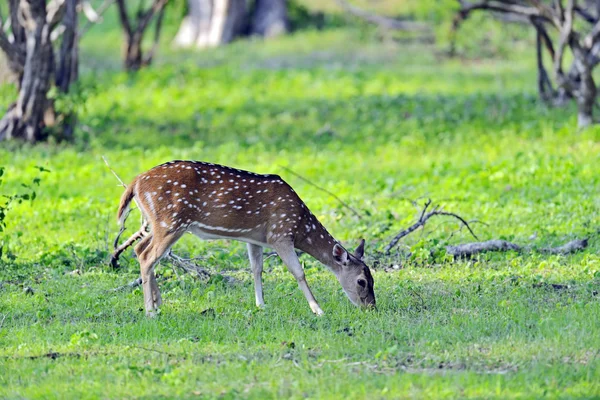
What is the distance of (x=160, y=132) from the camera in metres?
19.6

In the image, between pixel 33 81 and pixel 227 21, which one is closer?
pixel 33 81

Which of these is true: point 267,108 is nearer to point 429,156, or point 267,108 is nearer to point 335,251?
point 429,156

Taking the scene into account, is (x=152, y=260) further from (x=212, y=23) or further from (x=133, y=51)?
(x=212, y=23)

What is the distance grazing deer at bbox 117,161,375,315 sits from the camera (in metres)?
9.35

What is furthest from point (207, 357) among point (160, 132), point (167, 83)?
point (167, 83)

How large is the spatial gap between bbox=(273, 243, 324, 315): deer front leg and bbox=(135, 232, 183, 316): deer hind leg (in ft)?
3.09

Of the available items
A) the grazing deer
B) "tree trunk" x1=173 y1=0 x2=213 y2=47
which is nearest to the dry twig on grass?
the grazing deer

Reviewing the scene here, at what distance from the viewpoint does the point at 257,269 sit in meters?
9.72

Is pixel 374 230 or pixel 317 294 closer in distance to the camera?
pixel 317 294

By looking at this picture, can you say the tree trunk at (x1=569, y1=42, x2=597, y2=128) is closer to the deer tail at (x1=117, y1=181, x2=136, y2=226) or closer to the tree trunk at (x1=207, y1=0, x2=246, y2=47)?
the deer tail at (x1=117, y1=181, x2=136, y2=226)

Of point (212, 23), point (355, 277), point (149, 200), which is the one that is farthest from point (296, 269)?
point (212, 23)

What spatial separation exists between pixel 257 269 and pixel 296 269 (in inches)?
16.8

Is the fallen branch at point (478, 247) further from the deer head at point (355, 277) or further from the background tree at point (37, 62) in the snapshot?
the background tree at point (37, 62)

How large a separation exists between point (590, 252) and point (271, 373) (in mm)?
5121
